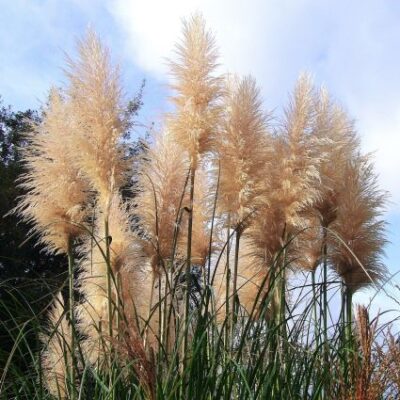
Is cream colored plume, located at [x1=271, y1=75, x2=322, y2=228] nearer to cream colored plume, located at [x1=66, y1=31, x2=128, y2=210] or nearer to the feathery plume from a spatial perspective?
the feathery plume

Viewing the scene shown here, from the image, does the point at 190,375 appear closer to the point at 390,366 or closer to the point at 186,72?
the point at 390,366

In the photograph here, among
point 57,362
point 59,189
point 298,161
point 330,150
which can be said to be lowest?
point 57,362

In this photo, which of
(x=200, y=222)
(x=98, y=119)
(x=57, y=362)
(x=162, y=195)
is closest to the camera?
(x=57, y=362)

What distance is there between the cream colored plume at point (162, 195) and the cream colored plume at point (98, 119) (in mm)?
396

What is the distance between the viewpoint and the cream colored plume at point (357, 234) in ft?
17.6

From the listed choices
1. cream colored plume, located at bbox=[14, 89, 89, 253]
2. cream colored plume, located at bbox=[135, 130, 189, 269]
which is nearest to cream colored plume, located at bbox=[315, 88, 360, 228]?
cream colored plume, located at bbox=[135, 130, 189, 269]

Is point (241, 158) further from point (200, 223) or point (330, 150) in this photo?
point (330, 150)

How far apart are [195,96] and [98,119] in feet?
2.11

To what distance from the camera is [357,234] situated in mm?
5363

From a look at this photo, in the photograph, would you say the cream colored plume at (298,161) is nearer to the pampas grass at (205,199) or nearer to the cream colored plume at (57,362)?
the pampas grass at (205,199)

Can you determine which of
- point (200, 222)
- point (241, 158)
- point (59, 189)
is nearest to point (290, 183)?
point (241, 158)

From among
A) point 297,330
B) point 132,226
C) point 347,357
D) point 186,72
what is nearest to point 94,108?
point 186,72

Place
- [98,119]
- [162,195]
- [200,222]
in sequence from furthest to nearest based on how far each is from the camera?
[200,222] < [162,195] < [98,119]

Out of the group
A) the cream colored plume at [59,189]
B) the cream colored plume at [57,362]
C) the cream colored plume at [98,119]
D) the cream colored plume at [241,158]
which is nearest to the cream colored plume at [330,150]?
the cream colored plume at [241,158]
